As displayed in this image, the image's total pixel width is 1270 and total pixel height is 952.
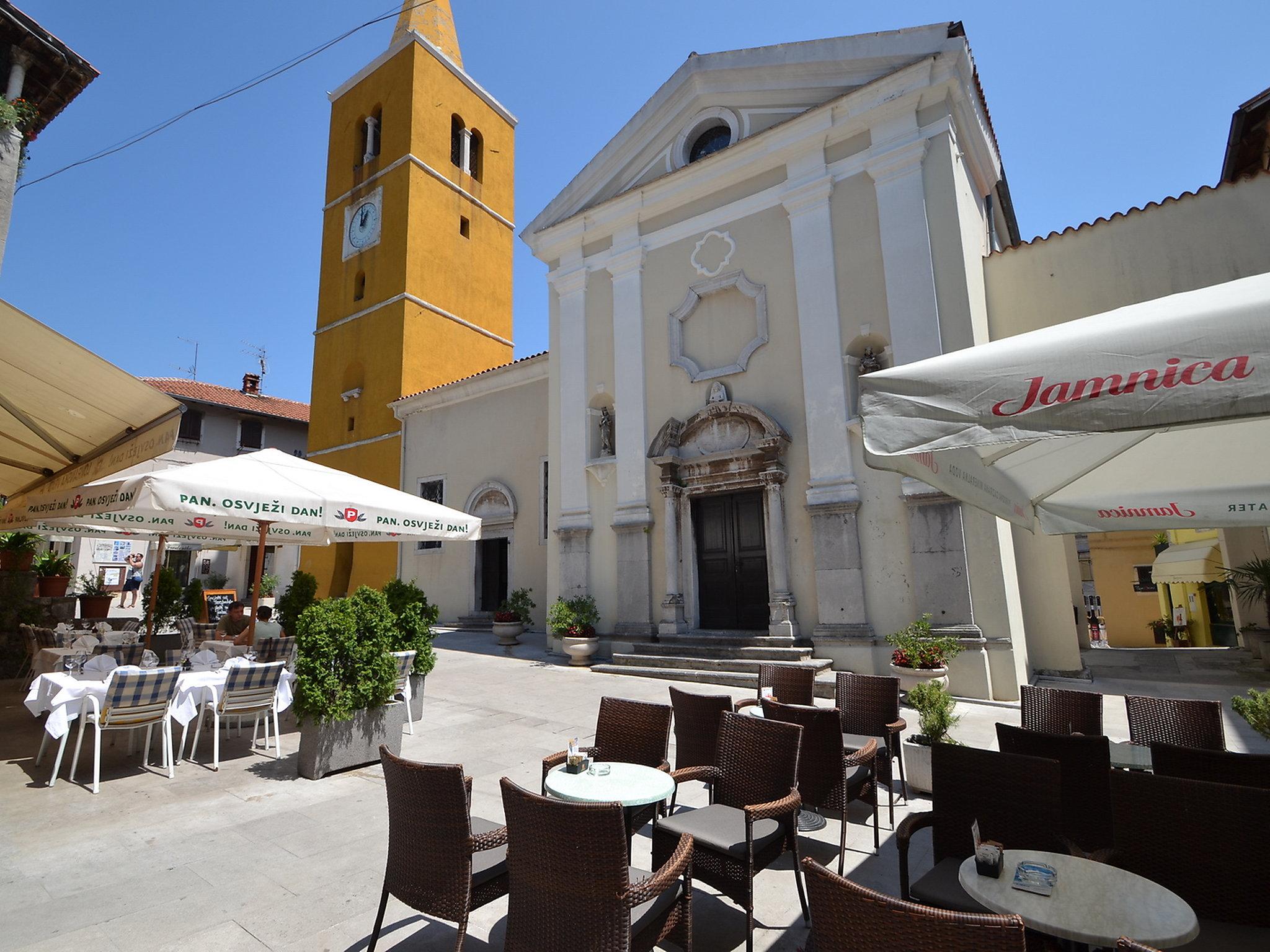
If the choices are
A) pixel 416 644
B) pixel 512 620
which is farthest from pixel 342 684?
pixel 512 620

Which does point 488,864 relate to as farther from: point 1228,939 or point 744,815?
point 1228,939

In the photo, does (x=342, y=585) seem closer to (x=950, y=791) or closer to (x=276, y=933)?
(x=276, y=933)

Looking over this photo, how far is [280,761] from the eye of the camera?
580 cm

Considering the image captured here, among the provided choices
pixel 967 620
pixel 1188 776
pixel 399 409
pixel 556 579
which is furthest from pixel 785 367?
pixel 399 409

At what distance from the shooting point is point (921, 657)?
820 centimetres

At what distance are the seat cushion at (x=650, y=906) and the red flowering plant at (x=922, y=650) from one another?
21.1ft

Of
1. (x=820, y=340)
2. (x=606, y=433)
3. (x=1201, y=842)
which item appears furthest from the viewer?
(x=606, y=433)

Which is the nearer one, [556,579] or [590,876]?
[590,876]

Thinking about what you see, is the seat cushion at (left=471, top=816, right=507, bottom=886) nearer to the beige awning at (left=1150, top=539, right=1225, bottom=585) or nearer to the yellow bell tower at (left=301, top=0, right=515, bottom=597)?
the beige awning at (left=1150, top=539, right=1225, bottom=585)

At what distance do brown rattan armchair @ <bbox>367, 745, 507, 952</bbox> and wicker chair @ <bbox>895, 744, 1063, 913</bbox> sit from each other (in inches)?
69.7

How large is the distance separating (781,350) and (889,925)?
10.3 metres

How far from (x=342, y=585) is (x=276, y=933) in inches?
733

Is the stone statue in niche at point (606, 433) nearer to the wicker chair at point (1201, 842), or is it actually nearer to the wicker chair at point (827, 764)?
the wicker chair at point (827, 764)

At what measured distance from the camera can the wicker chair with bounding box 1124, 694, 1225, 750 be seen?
4.13m
